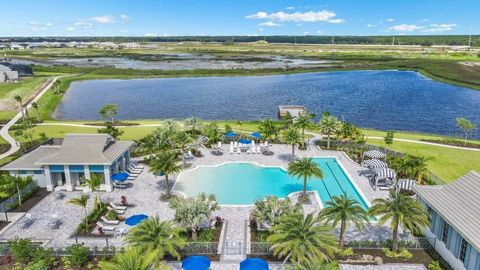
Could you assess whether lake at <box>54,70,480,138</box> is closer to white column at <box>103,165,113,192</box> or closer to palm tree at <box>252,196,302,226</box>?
white column at <box>103,165,113,192</box>

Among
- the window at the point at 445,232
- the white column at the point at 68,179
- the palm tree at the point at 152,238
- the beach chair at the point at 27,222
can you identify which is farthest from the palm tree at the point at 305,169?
the beach chair at the point at 27,222

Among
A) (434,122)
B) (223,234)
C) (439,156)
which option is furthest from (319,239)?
(434,122)

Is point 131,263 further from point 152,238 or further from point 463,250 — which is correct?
point 463,250

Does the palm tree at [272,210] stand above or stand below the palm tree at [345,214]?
below

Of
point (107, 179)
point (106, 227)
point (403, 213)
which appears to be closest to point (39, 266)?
point (106, 227)

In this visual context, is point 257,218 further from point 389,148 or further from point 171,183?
point 389,148

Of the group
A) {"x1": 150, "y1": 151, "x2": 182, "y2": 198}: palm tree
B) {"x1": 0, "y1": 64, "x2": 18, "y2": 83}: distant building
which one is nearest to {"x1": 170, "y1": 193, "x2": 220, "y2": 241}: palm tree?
{"x1": 150, "y1": 151, "x2": 182, "y2": 198}: palm tree

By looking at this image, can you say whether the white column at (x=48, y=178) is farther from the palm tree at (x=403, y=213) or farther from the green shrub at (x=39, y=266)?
the palm tree at (x=403, y=213)
